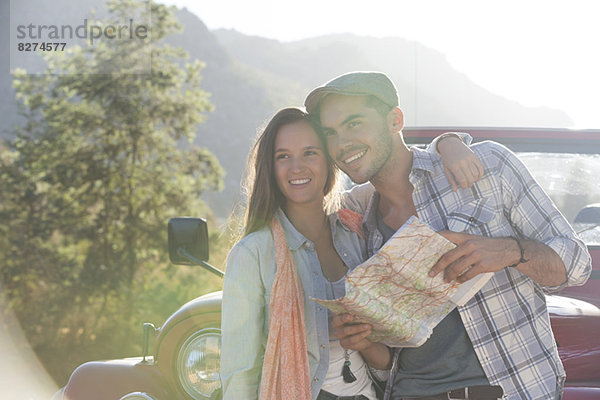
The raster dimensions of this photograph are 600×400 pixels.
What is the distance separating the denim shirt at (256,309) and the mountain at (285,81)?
42.8m

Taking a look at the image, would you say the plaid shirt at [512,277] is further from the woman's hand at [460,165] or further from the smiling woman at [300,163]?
the smiling woman at [300,163]

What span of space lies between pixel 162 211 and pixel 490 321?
10889 mm

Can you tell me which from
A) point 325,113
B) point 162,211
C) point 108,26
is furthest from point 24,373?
point 325,113

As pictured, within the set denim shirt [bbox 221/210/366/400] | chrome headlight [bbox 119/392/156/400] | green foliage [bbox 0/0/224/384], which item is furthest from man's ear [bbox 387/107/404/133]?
green foliage [bbox 0/0/224/384]

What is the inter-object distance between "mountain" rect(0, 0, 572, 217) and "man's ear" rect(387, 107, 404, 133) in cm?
4266

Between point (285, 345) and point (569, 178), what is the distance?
220 cm

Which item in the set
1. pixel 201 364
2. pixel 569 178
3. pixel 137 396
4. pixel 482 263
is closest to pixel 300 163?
pixel 482 263

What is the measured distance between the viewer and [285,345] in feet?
7.47

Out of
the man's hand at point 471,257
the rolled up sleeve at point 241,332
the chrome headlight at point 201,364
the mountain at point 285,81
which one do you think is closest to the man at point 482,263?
the man's hand at point 471,257

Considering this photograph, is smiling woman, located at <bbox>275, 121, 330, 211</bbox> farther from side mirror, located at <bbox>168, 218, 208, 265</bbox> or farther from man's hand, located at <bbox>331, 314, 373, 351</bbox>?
side mirror, located at <bbox>168, 218, 208, 265</bbox>

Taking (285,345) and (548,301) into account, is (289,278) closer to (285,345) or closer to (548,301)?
(285,345)

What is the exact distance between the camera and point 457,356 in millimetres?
2344

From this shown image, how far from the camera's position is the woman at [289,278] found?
7.39 feet

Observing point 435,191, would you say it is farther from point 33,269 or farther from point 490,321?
point 33,269
